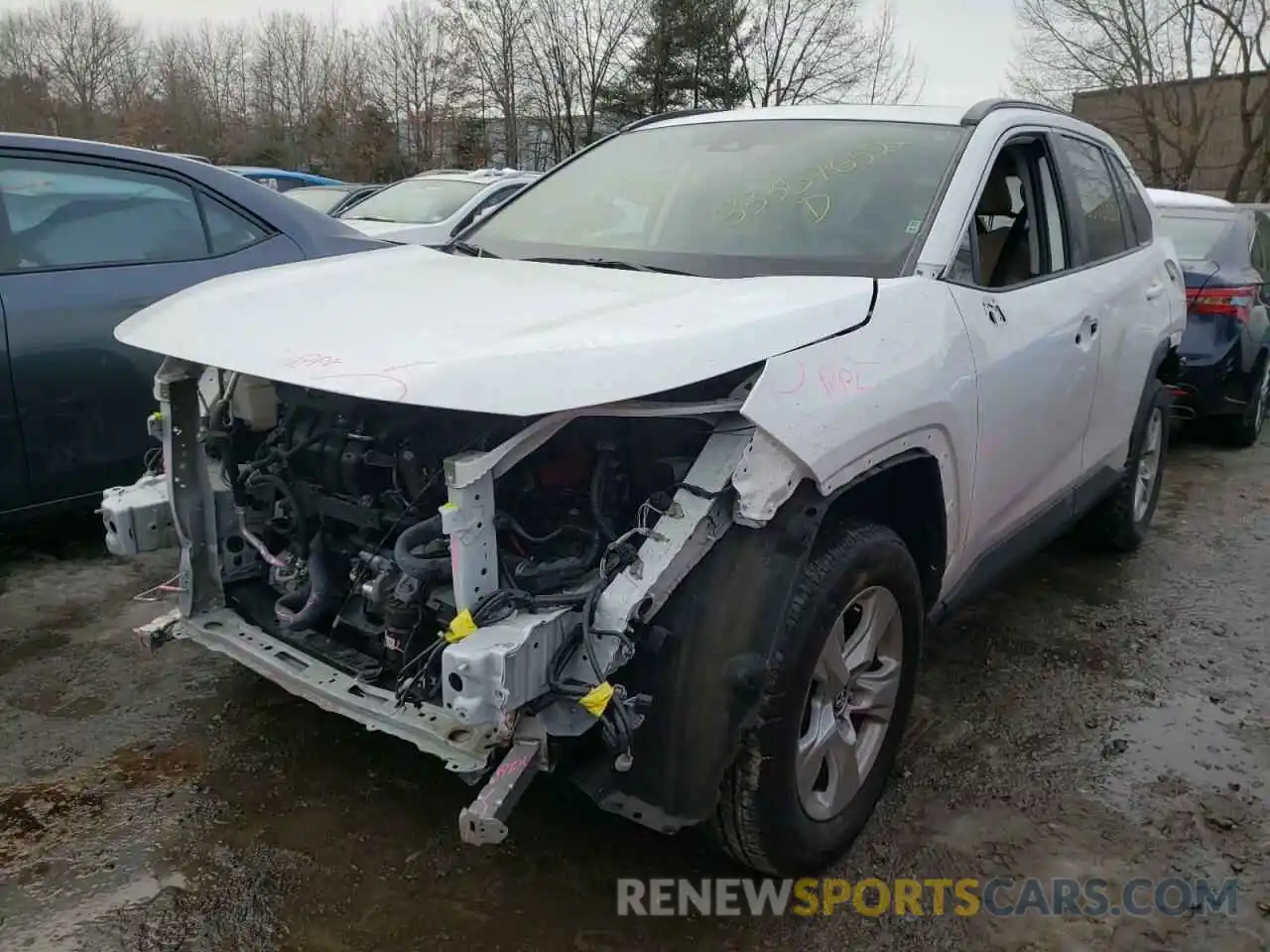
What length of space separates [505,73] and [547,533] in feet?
116

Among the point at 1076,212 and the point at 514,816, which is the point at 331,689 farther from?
the point at 1076,212

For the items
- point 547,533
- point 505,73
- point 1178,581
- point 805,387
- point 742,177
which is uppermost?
point 505,73

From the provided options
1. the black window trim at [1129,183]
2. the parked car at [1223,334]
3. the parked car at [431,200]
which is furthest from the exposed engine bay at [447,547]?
the parked car at [431,200]

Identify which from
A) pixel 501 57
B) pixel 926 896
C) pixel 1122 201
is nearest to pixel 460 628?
pixel 926 896

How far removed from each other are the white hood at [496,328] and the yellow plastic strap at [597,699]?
1.83 ft

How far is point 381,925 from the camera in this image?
7.72ft

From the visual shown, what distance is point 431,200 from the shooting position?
391 inches

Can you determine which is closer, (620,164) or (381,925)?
(381,925)

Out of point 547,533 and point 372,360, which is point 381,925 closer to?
point 547,533

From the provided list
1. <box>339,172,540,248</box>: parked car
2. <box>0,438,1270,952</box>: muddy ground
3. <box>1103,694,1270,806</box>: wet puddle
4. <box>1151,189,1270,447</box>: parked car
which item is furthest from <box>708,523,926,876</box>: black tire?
<box>339,172,540,248</box>: parked car

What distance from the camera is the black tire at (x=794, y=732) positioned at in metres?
2.18

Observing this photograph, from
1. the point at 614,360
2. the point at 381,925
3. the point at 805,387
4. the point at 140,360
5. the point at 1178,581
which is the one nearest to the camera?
the point at 614,360

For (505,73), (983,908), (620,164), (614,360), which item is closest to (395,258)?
(620,164)

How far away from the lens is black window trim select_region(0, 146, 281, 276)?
3.92 meters
